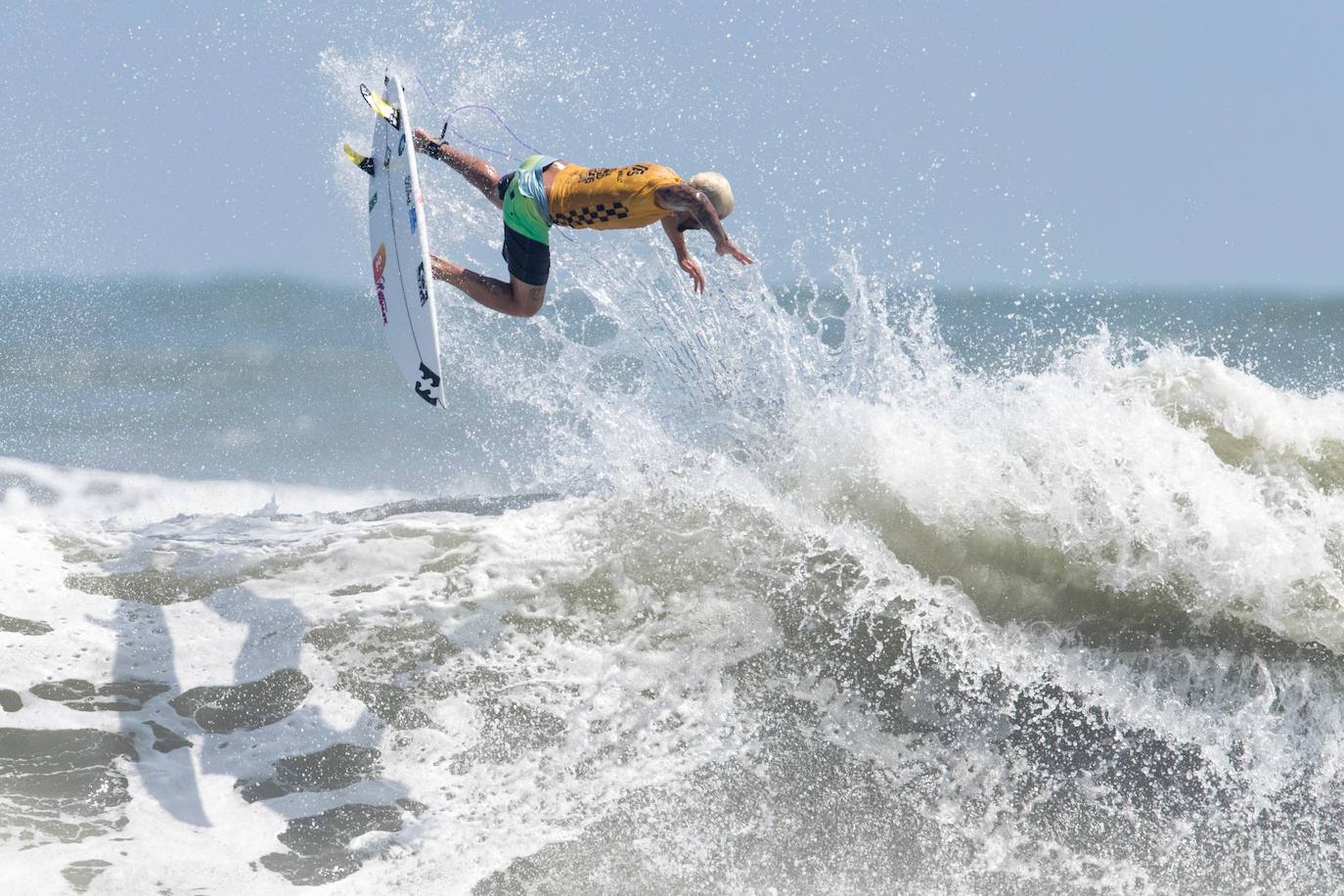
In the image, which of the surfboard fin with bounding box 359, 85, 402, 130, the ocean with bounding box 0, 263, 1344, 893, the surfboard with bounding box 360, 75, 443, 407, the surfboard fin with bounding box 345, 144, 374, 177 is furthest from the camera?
the surfboard fin with bounding box 345, 144, 374, 177

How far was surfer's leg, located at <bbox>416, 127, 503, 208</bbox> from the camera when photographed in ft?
18.5

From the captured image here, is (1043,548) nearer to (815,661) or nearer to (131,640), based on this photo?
(815,661)

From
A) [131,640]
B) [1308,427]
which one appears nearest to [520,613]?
[131,640]

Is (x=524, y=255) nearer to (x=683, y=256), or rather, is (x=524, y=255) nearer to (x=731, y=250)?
(x=683, y=256)

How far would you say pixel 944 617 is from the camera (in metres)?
4.94

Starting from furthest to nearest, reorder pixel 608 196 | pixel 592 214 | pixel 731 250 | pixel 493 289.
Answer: pixel 493 289 < pixel 592 214 < pixel 608 196 < pixel 731 250

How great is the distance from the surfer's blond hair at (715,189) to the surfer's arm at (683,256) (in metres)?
0.21

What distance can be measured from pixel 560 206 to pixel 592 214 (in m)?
0.19

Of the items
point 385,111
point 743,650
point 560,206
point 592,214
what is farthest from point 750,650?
point 385,111

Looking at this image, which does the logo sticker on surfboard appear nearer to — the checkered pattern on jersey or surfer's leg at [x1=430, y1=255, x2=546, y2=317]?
A: surfer's leg at [x1=430, y1=255, x2=546, y2=317]

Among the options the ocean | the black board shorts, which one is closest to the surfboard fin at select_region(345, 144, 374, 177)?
the black board shorts

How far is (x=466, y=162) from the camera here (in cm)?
566

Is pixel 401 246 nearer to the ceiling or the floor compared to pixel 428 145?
nearer to the floor

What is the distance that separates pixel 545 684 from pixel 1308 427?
4.13 metres
